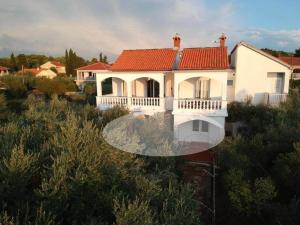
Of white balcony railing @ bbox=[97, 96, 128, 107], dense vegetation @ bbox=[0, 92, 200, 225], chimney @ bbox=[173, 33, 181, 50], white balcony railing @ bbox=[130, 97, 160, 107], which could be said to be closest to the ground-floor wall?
white balcony railing @ bbox=[130, 97, 160, 107]

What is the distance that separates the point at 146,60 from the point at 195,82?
373 centimetres

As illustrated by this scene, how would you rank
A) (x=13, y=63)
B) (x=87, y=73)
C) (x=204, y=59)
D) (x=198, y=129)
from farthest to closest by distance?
(x=13, y=63) < (x=87, y=73) < (x=198, y=129) < (x=204, y=59)

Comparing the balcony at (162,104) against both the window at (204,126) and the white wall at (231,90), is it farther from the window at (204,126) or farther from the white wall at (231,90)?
the white wall at (231,90)

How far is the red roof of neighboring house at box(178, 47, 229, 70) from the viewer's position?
13.8 meters

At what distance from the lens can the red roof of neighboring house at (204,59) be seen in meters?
13.8

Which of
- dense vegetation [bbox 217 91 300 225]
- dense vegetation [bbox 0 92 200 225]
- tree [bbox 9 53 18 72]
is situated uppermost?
tree [bbox 9 53 18 72]

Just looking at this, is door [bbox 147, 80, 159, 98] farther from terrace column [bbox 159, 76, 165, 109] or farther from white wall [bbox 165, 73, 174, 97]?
terrace column [bbox 159, 76, 165, 109]

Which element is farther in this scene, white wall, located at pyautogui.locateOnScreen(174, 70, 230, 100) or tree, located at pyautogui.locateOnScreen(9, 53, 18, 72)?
tree, located at pyautogui.locateOnScreen(9, 53, 18, 72)

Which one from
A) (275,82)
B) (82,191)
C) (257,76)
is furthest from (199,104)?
(82,191)

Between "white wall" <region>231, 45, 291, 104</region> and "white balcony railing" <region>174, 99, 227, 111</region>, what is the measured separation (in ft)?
13.4

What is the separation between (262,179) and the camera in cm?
820

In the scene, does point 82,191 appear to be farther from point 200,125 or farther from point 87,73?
point 87,73

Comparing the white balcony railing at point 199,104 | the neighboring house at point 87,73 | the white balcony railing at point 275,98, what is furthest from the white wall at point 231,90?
the neighboring house at point 87,73

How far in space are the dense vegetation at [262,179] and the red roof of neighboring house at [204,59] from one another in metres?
4.86
